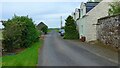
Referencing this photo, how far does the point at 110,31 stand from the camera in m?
28.5

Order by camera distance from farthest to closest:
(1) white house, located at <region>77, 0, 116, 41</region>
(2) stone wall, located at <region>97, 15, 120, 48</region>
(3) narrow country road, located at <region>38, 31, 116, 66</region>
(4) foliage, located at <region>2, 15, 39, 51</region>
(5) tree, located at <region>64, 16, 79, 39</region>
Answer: (5) tree, located at <region>64, 16, 79, 39</region>
(1) white house, located at <region>77, 0, 116, 41</region>
(4) foliage, located at <region>2, 15, 39, 51</region>
(2) stone wall, located at <region>97, 15, 120, 48</region>
(3) narrow country road, located at <region>38, 31, 116, 66</region>

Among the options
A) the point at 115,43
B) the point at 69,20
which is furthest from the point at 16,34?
the point at 69,20

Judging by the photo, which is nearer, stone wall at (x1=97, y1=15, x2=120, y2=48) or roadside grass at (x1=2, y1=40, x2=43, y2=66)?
roadside grass at (x1=2, y1=40, x2=43, y2=66)

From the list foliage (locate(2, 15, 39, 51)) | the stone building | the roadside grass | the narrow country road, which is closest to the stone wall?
the narrow country road

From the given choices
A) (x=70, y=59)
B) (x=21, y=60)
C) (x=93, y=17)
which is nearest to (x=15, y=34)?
Answer: (x=21, y=60)

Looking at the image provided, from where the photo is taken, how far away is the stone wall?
2580cm

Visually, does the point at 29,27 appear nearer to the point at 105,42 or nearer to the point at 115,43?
the point at 105,42

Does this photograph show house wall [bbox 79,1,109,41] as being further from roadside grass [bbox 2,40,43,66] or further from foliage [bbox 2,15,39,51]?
roadside grass [bbox 2,40,43,66]

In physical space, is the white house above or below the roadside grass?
above

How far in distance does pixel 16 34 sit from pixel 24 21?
510cm

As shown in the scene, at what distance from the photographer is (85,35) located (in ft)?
137

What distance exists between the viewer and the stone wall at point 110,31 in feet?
84.7

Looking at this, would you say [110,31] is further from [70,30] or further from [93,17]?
[70,30]

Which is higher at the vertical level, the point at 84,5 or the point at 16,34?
the point at 84,5
